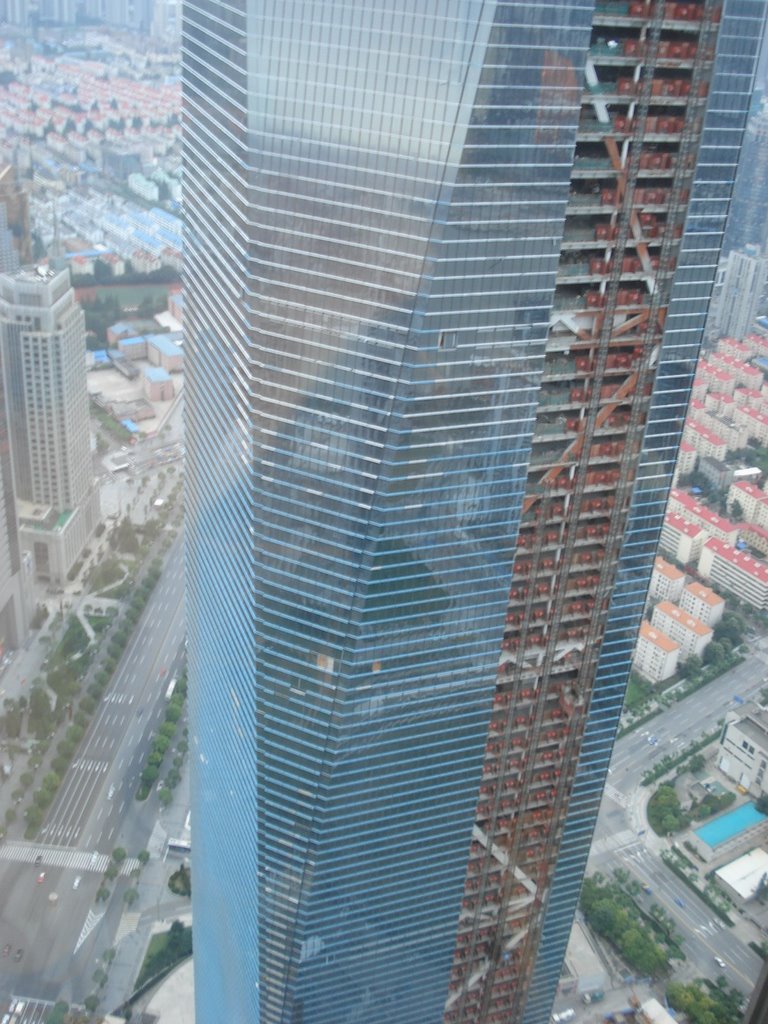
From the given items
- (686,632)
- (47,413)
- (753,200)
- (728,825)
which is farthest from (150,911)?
(753,200)

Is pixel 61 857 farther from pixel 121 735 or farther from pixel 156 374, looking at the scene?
pixel 156 374

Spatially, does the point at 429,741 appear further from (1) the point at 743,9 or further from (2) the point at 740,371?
(2) the point at 740,371

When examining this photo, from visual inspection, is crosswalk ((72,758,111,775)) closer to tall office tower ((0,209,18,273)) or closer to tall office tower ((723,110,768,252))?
tall office tower ((0,209,18,273))

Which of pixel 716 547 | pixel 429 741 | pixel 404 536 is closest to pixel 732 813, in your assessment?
pixel 716 547

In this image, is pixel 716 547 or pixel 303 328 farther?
pixel 716 547

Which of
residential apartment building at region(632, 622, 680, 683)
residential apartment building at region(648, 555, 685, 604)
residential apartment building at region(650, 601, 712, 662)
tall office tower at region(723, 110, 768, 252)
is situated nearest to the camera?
residential apartment building at region(632, 622, 680, 683)

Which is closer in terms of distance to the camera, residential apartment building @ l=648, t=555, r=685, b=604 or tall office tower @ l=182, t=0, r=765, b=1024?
tall office tower @ l=182, t=0, r=765, b=1024

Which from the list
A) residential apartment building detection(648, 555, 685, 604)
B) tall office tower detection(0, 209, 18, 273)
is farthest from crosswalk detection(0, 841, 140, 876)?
tall office tower detection(0, 209, 18, 273)
